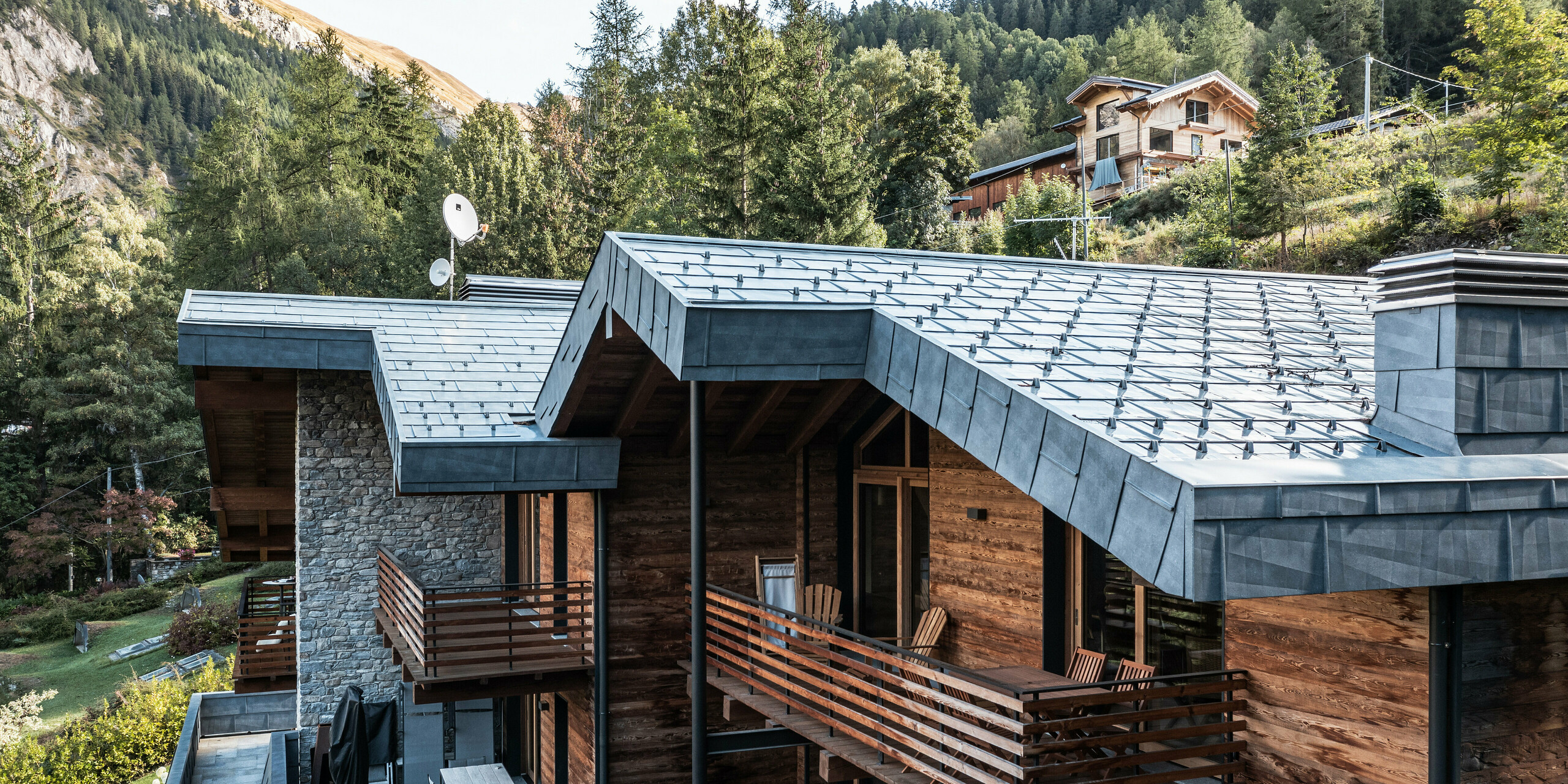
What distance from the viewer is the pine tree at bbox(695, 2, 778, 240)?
104 ft

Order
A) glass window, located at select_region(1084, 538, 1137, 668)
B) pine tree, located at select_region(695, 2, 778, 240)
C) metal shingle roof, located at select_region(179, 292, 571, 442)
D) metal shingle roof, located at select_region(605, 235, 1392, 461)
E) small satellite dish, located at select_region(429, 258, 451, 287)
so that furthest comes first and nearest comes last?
pine tree, located at select_region(695, 2, 778, 240)
small satellite dish, located at select_region(429, 258, 451, 287)
metal shingle roof, located at select_region(179, 292, 571, 442)
glass window, located at select_region(1084, 538, 1137, 668)
metal shingle roof, located at select_region(605, 235, 1392, 461)

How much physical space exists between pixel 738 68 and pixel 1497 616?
1168 inches

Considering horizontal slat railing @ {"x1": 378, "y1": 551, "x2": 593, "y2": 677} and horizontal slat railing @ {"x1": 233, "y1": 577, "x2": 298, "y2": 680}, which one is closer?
horizontal slat railing @ {"x1": 378, "y1": 551, "x2": 593, "y2": 677}

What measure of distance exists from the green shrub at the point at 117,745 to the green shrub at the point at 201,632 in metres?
6.73

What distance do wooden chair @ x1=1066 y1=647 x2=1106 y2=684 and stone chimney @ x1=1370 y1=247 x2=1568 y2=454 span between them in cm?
267

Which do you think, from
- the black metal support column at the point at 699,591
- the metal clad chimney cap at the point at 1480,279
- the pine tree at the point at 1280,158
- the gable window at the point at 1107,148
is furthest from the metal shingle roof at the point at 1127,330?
the gable window at the point at 1107,148

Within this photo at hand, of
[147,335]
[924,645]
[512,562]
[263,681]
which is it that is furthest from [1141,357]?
[147,335]

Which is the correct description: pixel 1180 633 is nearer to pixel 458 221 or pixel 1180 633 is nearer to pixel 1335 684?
pixel 1335 684

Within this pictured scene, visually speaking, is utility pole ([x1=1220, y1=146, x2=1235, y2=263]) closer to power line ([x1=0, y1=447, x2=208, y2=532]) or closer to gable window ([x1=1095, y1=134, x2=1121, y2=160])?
gable window ([x1=1095, y1=134, x2=1121, y2=160])

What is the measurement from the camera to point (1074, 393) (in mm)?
4961

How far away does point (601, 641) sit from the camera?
9930 millimetres

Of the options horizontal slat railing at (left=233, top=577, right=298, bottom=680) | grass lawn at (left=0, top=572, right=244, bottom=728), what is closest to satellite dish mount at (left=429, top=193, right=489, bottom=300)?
horizontal slat railing at (left=233, top=577, right=298, bottom=680)

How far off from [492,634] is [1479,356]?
Result: 8.82 meters

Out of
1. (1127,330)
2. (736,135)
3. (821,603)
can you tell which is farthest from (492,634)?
(736,135)
